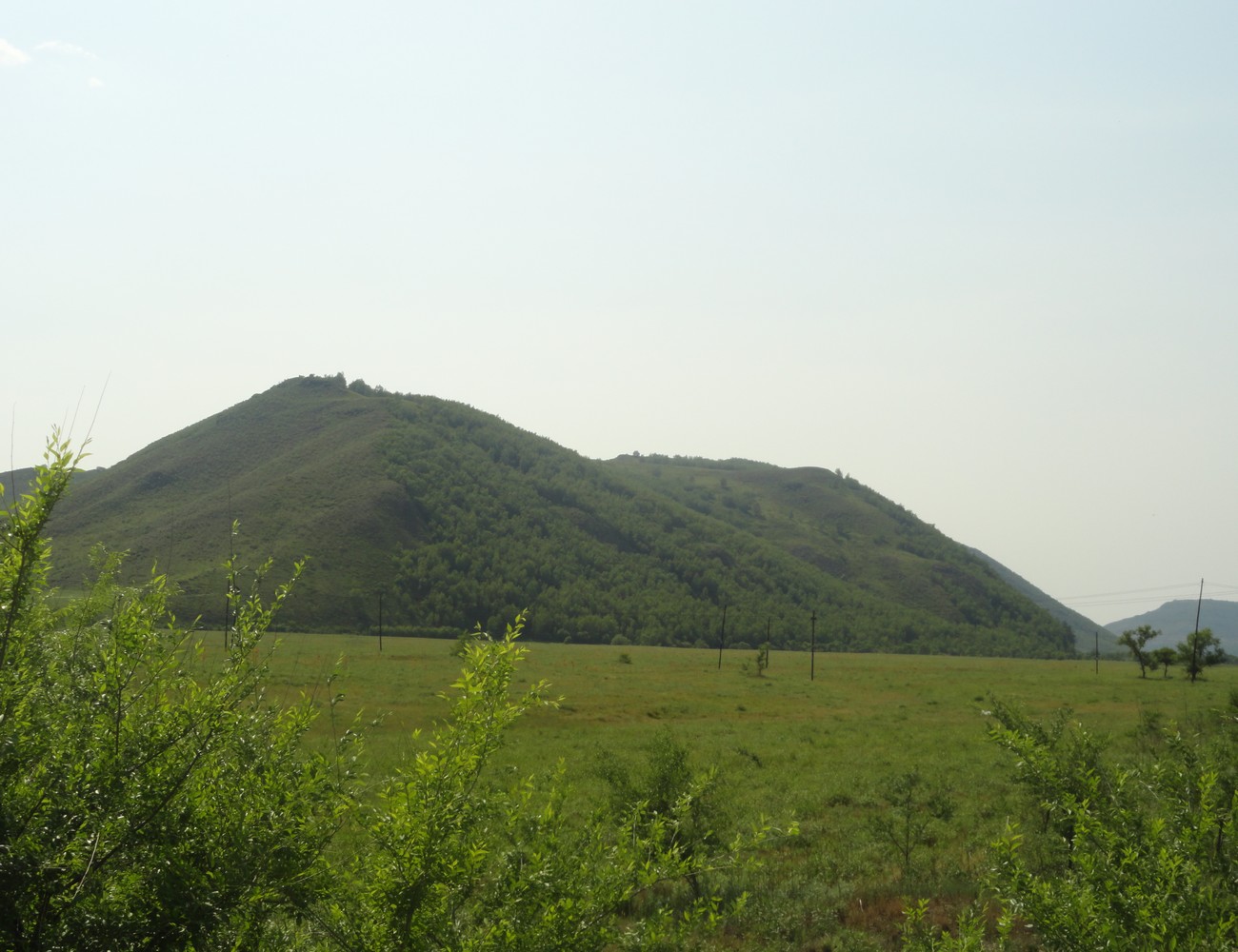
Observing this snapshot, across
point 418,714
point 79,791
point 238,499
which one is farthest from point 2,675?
point 238,499

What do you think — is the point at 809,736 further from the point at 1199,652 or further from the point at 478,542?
the point at 478,542

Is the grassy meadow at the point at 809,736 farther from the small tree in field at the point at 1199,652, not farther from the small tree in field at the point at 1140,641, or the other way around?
the small tree in field at the point at 1140,641

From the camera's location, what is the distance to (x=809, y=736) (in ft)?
128

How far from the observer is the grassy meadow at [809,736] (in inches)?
641

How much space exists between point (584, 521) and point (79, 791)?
155m

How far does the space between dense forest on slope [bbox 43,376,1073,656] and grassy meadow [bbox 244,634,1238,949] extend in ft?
106

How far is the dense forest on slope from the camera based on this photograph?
371 feet

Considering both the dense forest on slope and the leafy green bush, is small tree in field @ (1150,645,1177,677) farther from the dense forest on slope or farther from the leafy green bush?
the leafy green bush

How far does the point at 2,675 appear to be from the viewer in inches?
177

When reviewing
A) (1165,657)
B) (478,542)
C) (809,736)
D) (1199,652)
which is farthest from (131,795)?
(478,542)

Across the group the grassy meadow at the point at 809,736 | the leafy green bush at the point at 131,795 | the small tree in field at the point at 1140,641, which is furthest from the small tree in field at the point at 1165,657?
the leafy green bush at the point at 131,795

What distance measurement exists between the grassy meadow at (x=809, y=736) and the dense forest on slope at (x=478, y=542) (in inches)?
1278

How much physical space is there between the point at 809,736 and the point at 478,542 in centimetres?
10370

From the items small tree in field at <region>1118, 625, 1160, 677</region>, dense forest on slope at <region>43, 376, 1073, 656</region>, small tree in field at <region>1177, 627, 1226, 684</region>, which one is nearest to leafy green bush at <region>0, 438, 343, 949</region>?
dense forest on slope at <region>43, 376, 1073, 656</region>
